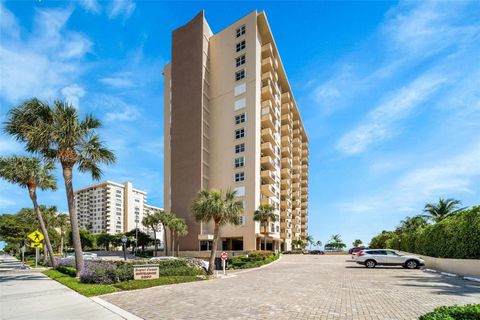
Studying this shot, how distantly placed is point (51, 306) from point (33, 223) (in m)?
56.1

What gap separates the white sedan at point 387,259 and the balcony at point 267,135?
1375 inches

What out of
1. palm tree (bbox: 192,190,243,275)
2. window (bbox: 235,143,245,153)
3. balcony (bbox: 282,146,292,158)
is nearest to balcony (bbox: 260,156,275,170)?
window (bbox: 235,143,245,153)

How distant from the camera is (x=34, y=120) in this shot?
73.8 ft

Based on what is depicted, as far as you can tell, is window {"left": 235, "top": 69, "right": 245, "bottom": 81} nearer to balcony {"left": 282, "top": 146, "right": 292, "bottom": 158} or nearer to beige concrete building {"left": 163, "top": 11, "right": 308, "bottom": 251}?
beige concrete building {"left": 163, "top": 11, "right": 308, "bottom": 251}

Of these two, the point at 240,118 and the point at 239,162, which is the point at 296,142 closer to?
the point at 240,118

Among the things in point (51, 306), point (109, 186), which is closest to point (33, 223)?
point (51, 306)

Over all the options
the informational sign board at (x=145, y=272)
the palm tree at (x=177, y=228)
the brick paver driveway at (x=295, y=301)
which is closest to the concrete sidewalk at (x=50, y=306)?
the brick paver driveway at (x=295, y=301)

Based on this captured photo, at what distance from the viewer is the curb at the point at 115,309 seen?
9414mm

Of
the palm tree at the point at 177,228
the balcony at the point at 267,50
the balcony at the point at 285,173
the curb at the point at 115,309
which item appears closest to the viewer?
the curb at the point at 115,309

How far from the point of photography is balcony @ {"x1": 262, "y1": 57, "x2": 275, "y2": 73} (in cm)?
6353

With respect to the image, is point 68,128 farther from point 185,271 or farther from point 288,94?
point 288,94

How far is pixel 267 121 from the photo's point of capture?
202 feet

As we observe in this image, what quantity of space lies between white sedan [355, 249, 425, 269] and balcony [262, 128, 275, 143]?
34934 millimetres

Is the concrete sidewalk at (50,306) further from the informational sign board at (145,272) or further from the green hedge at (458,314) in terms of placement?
the green hedge at (458,314)
